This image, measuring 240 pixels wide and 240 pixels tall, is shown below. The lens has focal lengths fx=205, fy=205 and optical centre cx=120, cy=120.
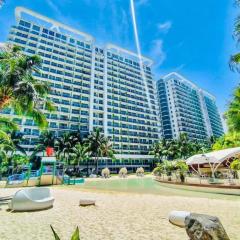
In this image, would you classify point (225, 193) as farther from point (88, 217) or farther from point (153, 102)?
point (153, 102)

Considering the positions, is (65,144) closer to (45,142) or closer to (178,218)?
(45,142)

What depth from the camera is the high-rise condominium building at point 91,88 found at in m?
77.6

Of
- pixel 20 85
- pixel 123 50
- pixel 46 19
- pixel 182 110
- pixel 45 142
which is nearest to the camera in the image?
pixel 20 85

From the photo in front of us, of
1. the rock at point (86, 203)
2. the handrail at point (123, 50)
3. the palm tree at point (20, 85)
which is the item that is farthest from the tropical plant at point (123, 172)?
the handrail at point (123, 50)

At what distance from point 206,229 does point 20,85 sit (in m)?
12.9

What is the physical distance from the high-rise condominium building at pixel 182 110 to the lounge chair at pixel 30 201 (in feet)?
386

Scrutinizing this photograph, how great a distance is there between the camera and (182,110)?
131 m

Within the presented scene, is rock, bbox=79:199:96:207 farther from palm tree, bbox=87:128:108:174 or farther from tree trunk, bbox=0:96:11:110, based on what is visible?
palm tree, bbox=87:128:108:174

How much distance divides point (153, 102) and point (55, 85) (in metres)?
52.0

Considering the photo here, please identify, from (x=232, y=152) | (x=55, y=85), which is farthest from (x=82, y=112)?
(x=232, y=152)

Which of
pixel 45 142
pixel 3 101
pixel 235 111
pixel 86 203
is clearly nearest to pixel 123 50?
pixel 45 142

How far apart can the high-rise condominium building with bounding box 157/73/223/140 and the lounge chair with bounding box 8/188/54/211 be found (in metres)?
118

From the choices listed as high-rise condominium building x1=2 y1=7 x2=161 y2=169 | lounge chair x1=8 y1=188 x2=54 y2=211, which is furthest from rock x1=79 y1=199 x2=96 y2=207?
high-rise condominium building x1=2 y1=7 x2=161 y2=169

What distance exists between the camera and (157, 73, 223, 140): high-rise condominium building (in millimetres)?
127188
